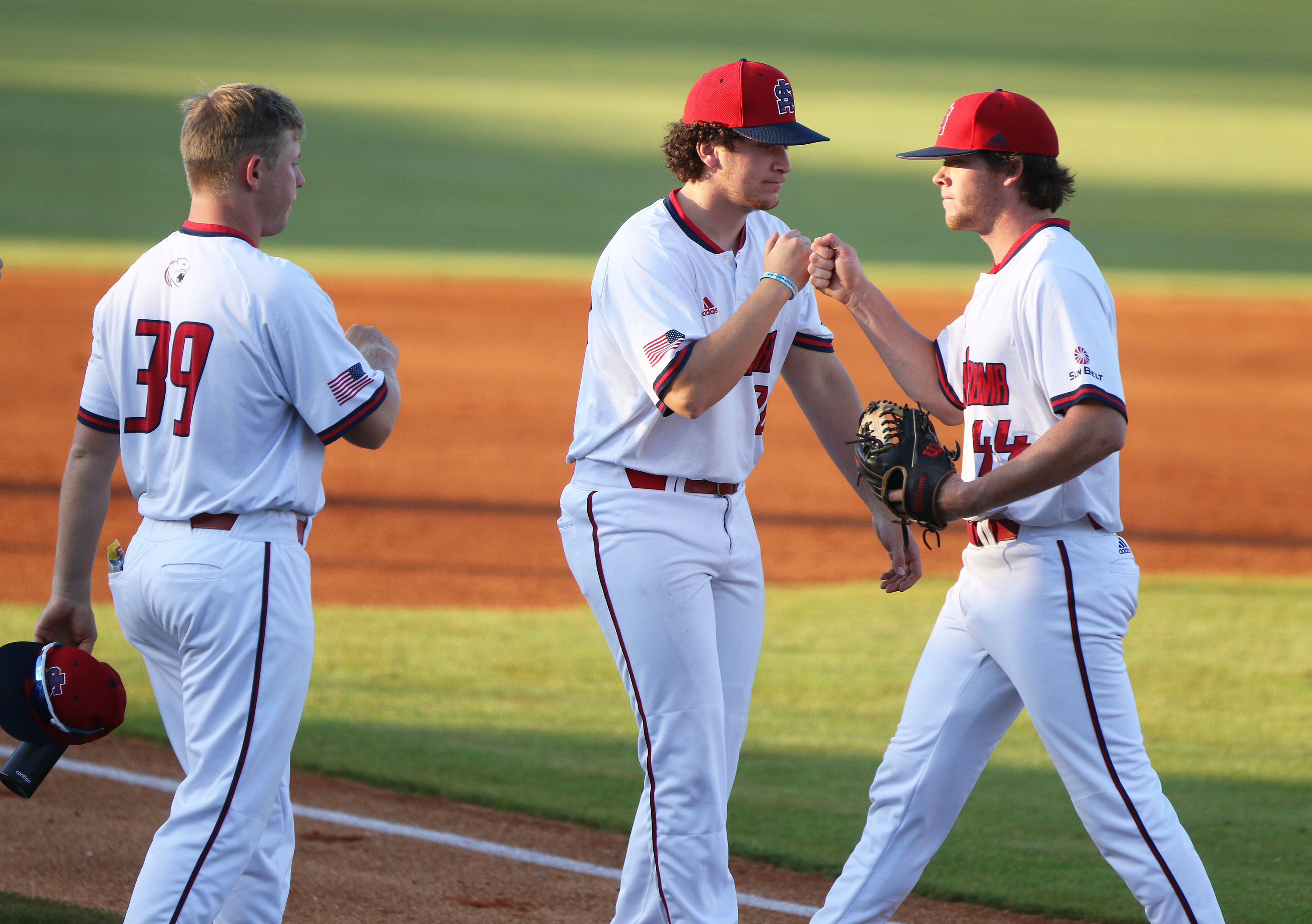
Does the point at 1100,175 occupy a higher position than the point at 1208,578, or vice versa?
the point at 1100,175

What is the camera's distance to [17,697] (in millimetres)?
2826

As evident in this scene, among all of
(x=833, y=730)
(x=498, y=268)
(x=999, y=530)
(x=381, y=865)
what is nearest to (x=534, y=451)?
(x=833, y=730)

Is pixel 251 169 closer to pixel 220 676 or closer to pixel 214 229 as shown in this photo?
pixel 214 229

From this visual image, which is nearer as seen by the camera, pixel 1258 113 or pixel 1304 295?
pixel 1304 295

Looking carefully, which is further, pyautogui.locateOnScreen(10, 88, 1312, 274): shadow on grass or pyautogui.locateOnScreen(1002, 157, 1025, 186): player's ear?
pyautogui.locateOnScreen(10, 88, 1312, 274): shadow on grass

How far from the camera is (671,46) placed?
3459cm

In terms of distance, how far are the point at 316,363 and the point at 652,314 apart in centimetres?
65

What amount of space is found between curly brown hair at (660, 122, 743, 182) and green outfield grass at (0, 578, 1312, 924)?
7.27ft

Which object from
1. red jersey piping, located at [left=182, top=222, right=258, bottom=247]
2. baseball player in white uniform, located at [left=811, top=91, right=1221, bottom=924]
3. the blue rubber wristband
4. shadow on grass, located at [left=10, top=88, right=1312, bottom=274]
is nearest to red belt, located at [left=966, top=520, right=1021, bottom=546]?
baseball player in white uniform, located at [left=811, top=91, right=1221, bottom=924]

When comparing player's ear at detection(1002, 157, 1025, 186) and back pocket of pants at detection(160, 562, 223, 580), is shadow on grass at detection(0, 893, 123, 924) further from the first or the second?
player's ear at detection(1002, 157, 1025, 186)

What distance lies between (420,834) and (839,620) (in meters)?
3.18

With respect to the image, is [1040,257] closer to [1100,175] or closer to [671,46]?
[1100,175]

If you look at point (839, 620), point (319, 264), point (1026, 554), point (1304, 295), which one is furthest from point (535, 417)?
point (1304, 295)

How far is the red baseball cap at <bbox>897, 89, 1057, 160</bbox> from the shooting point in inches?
119
